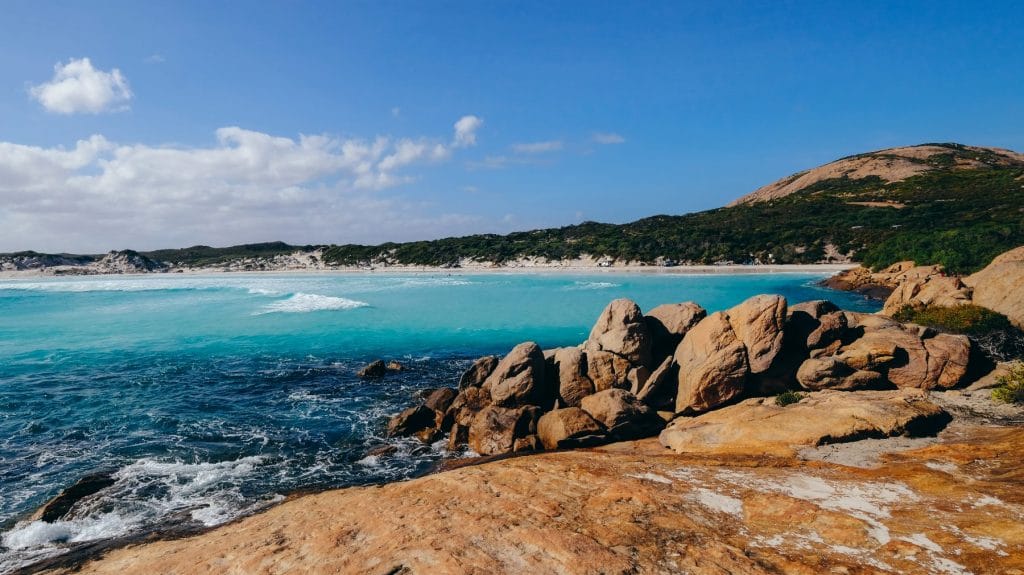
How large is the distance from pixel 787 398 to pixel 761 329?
6.79ft

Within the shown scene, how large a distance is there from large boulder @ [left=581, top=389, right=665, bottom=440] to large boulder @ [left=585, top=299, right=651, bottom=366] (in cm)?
180

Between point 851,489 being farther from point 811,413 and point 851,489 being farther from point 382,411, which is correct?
point 382,411

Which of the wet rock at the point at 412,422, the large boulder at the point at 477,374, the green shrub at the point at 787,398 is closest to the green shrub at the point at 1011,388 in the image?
the green shrub at the point at 787,398

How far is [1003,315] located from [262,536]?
22333 mm

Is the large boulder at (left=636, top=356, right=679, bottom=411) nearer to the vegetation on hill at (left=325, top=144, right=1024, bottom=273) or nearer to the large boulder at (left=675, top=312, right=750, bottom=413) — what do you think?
the large boulder at (left=675, top=312, right=750, bottom=413)

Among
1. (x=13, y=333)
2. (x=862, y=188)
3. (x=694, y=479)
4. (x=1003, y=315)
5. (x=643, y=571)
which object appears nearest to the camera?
(x=643, y=571)

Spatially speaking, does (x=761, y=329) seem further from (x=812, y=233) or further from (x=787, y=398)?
(x=812, y=233)

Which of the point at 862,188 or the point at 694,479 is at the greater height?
the point at 862,188

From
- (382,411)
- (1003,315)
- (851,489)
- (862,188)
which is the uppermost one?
(862,188)

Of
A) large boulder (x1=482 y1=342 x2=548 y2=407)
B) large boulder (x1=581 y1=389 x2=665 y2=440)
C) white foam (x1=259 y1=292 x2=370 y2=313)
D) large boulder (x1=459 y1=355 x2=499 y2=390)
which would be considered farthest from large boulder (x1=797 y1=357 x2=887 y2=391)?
white foam (x1=259 y1=292 x2=370 y2=313)

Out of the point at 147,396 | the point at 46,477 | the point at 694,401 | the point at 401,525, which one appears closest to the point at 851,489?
the point at 694,401

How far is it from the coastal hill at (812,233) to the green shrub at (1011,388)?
111 ft

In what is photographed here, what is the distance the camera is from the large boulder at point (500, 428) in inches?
497

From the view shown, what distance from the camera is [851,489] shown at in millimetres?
7180
